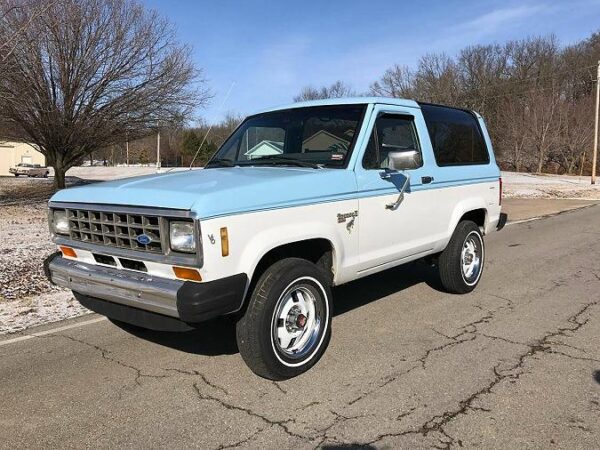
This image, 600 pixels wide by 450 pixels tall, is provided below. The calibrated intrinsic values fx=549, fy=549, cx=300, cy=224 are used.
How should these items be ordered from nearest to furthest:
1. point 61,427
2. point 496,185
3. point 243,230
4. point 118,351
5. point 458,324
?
1. point 61,427
2. point 243,230
3. point 118,351
4. point 458,324
5. point 496,185

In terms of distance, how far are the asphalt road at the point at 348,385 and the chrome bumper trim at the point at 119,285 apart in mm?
659

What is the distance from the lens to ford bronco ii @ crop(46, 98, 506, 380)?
3.50m

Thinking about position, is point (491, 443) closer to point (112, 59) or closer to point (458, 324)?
point (458, 324)

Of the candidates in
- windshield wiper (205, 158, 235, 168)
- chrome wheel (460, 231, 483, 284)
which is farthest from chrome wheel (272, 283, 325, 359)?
chrome wheel (460, 231, 483, 284)

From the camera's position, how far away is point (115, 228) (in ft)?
12.7

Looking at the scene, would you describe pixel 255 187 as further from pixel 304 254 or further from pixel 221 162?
pixel 221 162

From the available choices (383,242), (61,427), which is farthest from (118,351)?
(383,242)

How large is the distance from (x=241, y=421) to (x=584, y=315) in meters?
3.88

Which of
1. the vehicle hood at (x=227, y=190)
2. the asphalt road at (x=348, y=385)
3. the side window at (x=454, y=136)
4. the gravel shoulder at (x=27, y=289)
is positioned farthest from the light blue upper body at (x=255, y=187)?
the gravel shoulder at (x=27, y=289)

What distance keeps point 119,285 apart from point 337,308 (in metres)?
2.65

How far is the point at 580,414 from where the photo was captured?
3459 mm

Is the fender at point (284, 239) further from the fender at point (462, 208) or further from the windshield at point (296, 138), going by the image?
the fender at point (462, 208)

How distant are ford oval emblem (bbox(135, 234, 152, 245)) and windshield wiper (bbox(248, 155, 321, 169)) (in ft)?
5.03

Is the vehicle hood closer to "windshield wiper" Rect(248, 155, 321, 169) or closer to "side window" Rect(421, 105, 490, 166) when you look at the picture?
"windshield wiper" Rect(248, 155, 321, 169)
